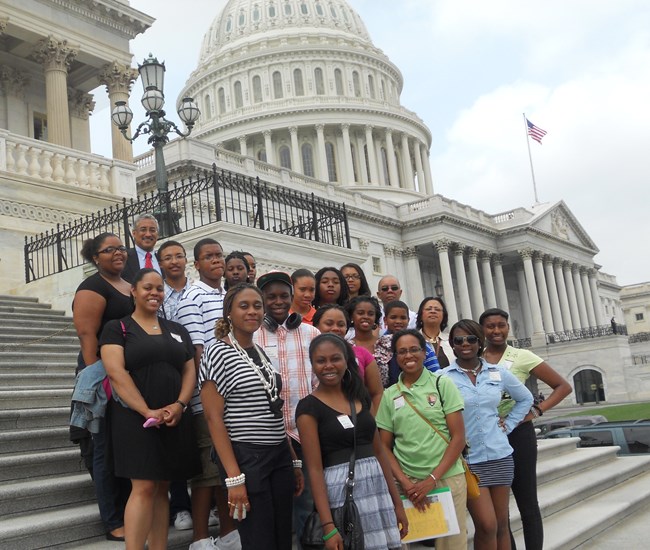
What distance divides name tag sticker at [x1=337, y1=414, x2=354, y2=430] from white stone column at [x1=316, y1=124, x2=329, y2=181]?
6497 cm

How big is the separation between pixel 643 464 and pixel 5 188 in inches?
552

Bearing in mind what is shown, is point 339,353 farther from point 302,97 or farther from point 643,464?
point 302,97

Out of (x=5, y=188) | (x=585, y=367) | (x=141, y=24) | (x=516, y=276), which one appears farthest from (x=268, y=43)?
(x=5, y=188)

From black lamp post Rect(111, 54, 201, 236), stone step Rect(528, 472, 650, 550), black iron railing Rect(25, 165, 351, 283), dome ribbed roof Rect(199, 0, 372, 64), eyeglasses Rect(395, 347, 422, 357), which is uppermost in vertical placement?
dome ribbed roof Rect(199, 0, 372, 64)

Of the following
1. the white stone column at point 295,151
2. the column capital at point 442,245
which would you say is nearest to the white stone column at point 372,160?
the white stone column at point 295,151

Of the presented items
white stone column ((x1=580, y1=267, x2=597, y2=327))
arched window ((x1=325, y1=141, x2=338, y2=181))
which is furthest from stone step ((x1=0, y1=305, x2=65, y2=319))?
white stone column ((x1=580, y1=267, x2=597, y2=327))

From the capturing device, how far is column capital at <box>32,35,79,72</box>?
71.5ft

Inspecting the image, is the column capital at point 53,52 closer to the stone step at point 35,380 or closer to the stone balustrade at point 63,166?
the stone balustrade at point 63,166

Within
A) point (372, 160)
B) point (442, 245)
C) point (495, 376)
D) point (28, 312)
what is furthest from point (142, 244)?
point (372, 160)

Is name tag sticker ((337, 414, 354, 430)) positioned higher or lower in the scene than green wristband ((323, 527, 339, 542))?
higher

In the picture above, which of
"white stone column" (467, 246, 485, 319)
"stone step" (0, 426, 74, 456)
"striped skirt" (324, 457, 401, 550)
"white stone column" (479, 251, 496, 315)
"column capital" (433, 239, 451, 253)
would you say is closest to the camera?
"striped skirt" (324, 457, 401, 550)

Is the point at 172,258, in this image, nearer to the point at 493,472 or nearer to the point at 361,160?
the point at 493,472

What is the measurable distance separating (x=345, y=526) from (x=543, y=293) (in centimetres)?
6633

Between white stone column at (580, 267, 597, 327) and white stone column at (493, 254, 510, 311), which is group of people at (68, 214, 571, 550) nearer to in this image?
white stone column at (493, 254, 510, 311)
